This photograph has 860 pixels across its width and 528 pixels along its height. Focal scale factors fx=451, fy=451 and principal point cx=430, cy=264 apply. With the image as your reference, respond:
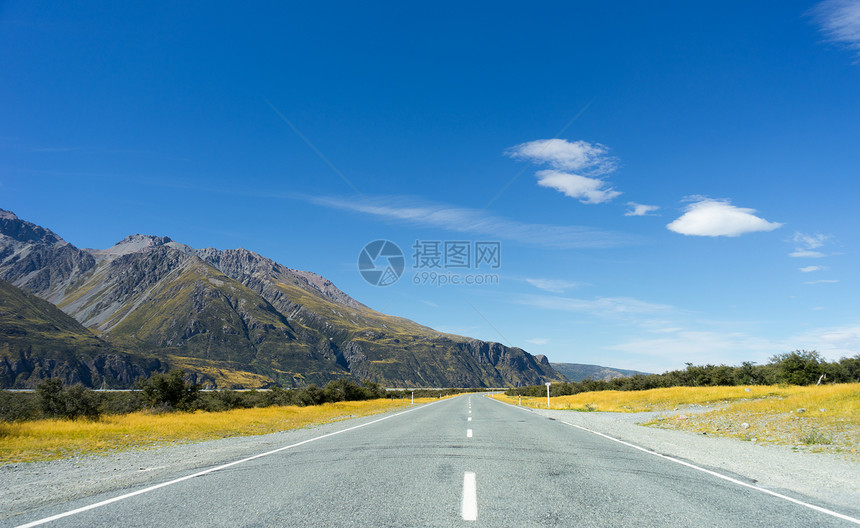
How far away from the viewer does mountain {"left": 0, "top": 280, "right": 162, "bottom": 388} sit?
513ft

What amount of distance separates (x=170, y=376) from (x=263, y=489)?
29.2 meters

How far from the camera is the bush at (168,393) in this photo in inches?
1165

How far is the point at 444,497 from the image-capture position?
20.2 ft

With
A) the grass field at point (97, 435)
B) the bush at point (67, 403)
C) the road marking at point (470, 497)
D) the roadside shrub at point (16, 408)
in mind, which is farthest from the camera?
the bush at point (67, 403)

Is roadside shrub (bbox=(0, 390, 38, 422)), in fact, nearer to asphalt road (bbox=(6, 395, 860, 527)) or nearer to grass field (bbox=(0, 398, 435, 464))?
grass field (bbox=(0, 398, 435, 464))

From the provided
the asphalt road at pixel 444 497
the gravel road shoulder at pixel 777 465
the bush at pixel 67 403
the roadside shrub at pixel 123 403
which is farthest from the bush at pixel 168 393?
the gravel road shoulder at pixel 777 465

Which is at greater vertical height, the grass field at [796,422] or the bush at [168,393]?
the grass field at [796,422]

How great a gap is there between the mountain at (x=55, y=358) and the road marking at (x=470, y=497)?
600 feet

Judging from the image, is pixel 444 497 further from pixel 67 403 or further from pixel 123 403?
pixel 123 403

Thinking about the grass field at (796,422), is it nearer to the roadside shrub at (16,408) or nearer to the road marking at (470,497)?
the road marking at (470,497)

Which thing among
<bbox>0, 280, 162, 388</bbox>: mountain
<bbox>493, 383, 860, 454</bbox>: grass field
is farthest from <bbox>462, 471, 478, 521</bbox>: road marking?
<bbox>0, 280, 162, 388</bbox>: mountain

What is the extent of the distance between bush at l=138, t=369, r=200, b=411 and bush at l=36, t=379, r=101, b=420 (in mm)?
7072

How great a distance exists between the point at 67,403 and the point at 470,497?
2386cm

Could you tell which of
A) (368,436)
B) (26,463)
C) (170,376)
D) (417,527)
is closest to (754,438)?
(368,436)
